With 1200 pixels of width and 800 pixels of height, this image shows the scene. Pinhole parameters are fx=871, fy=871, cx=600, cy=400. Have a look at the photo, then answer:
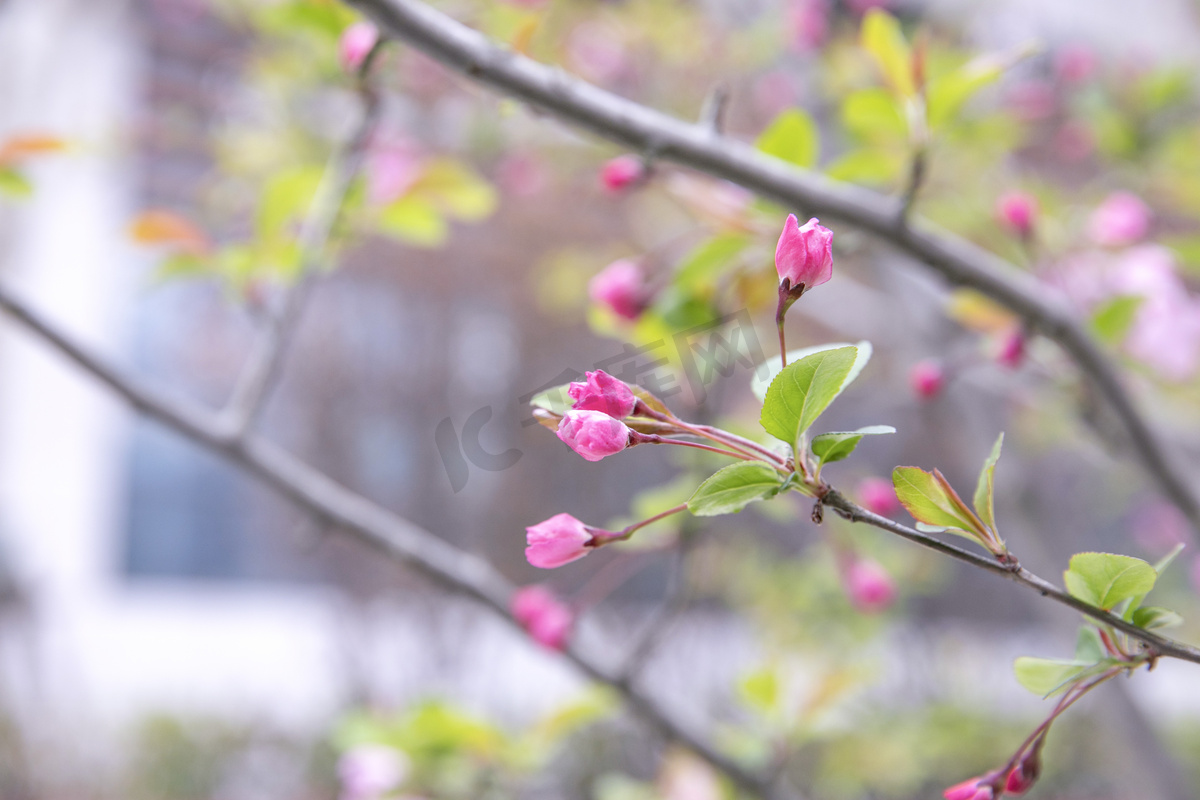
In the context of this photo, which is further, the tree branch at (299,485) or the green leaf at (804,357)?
the tree branch at (299,485)

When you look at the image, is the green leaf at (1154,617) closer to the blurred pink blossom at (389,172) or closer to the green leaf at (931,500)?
the green leaf at (931,500)

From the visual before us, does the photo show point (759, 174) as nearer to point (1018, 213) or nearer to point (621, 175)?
point (621, 175)


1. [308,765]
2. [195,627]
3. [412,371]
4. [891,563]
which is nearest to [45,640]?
[195,627]

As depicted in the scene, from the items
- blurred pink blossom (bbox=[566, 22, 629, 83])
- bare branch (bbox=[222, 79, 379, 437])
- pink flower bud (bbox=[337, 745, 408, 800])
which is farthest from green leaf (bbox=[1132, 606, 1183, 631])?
blurred pink blossom (bbox=[566, 22, 629, 83])

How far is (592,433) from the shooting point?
252 mm

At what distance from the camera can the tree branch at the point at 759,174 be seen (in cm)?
41

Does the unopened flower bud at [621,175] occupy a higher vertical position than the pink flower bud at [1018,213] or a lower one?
lower

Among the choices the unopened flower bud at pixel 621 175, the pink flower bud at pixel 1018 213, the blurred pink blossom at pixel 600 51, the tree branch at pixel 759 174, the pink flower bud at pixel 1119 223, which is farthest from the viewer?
the blurred pink blossom at pixel 600 51

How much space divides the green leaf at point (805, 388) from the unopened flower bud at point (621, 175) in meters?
0.31

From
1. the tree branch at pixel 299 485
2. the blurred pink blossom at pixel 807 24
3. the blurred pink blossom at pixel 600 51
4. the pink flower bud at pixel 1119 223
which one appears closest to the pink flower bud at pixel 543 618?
the tree branch at pixel 299 485

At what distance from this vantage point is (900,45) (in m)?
0.60

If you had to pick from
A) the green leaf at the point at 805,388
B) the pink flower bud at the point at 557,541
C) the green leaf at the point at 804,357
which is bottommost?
the pink flower bud at the point at 557,541

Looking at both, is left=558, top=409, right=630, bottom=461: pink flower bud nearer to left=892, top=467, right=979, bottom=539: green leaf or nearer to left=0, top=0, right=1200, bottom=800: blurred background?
left=892, top=467, right=979, bottom=539: green leaf

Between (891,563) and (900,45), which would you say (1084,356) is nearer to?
(900,45)
